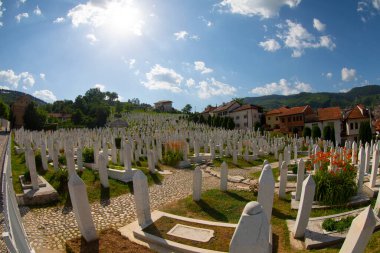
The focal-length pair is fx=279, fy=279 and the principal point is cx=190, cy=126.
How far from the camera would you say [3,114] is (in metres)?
56.9

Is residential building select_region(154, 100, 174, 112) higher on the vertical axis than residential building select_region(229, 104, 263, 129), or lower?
higher

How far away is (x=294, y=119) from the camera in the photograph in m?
53.6

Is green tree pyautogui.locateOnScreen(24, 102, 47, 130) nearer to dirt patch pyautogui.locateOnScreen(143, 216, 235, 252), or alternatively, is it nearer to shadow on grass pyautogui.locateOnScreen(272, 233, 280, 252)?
dirt patch pyautogui.locateOnScreen(143, 216, 235, 252)

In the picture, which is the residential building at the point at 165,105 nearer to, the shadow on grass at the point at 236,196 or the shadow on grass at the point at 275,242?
the shadow on grass at the point at 236,196

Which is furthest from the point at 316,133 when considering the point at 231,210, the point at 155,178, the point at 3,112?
the point at 3,112

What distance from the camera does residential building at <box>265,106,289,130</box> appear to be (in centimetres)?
5800

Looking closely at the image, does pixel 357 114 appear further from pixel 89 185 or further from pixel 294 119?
pixel 89 185

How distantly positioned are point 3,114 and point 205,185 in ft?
190

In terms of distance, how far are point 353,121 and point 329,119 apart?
3648 mm

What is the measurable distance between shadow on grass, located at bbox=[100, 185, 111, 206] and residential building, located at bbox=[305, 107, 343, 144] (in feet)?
139

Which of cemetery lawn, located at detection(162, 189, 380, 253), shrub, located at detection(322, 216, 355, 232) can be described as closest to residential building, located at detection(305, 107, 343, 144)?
cemetery lawn, located at detection(162, 189, 380, 253)

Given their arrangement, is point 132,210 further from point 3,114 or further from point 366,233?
point 3,114

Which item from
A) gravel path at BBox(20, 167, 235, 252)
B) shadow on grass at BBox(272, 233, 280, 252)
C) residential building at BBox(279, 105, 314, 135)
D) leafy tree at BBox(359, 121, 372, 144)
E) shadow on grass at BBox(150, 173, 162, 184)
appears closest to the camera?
shadow on grass at BBox(272, 233, 280, 252)

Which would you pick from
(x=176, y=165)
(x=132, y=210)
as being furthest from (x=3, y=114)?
(x=132, y=210)
